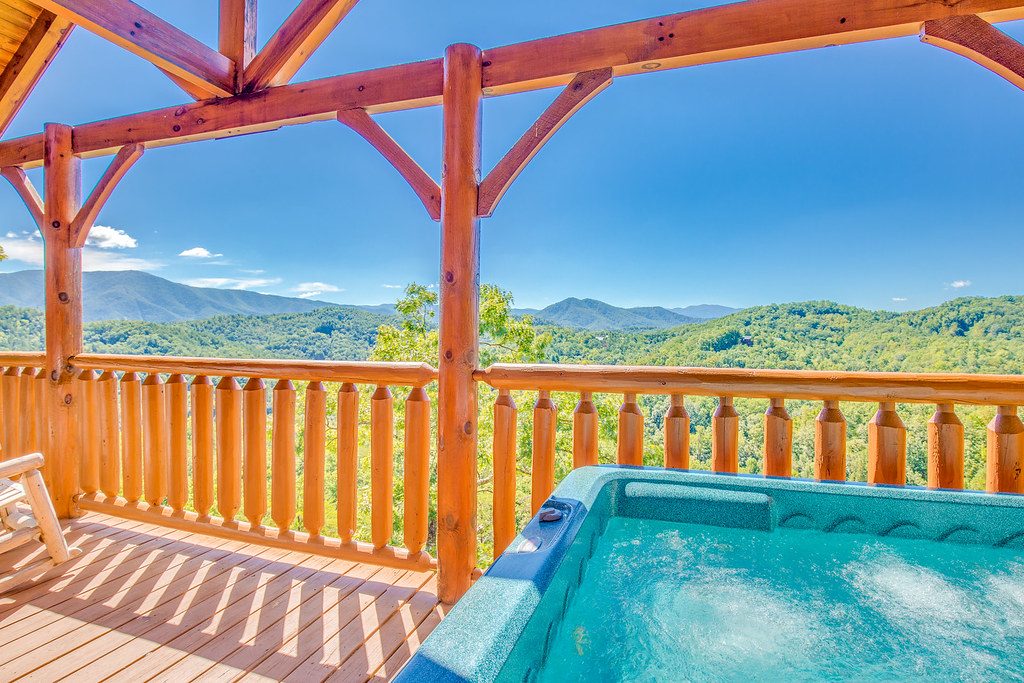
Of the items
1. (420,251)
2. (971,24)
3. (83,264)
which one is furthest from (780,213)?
(83,264)

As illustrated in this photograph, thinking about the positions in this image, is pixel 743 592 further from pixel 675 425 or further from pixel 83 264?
pixel 83 264

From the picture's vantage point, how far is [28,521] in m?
2.06

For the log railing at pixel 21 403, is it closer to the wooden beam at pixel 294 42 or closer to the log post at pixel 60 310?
the log post at pixel 60 310

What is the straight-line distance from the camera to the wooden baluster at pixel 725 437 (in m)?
1.83

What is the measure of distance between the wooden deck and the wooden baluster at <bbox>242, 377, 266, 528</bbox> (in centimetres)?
19

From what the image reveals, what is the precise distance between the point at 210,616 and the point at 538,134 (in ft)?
7.16

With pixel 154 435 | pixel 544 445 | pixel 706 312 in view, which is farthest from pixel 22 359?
pixel 706 312

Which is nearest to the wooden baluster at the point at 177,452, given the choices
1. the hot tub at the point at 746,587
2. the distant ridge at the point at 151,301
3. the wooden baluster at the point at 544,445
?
the wooden baluster at the point at 544,445

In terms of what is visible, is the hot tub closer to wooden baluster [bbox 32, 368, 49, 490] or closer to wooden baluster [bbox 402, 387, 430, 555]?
wooden baluster [bbox 402, 387, 430, 555]

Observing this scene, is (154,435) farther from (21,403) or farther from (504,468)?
(504,468)

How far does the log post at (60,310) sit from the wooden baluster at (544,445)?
269cm

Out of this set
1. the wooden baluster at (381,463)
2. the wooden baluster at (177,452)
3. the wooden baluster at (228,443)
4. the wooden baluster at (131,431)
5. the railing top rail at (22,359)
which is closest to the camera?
the wooden baluster at (381,463)

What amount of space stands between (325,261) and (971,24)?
24.5 m

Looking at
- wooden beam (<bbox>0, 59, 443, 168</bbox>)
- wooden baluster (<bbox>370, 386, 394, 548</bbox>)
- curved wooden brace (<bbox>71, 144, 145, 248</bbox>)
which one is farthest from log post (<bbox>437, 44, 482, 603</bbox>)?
curved wooden brace (<bbox>71, 144, 145, 248</bbox>)
